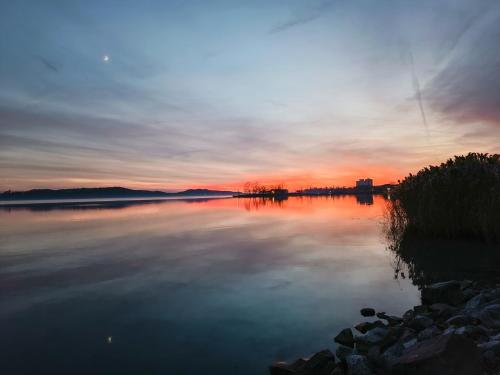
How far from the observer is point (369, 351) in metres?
6.14

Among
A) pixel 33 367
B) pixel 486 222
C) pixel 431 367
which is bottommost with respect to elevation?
pixel 33 367

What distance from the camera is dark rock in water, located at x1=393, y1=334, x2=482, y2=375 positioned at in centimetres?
465

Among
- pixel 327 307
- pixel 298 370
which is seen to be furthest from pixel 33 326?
pixel 327 307

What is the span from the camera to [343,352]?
632 cm

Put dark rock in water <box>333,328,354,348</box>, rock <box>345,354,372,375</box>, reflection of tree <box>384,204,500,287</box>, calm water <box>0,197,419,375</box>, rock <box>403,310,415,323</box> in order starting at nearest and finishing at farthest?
rock <box>345,354,372,375</box>, calm water <box>0,197,419,375</box>, dark rock in water <box>333,328,354,348</box>, rock <box>403,310,415,323</box>, reflection of tree <box>384,204,500,287</box>

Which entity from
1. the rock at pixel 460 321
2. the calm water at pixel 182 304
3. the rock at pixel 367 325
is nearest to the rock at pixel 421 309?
the calm water at pixel 182 304

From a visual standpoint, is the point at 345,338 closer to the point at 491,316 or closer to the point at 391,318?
the point at 391,318

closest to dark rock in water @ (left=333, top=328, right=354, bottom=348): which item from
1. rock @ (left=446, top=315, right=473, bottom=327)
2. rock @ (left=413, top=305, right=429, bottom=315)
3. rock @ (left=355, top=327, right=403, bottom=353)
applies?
rock @ (left=355, top=327, right=403, bottom=353)

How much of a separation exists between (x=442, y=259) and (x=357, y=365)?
1080 cm

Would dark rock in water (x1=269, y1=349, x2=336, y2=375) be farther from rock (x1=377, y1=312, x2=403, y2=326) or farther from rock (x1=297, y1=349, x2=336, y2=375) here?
rock (x1=377, y1=312, x2=403, y2=326)

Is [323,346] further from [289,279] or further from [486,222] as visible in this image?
[486,222]

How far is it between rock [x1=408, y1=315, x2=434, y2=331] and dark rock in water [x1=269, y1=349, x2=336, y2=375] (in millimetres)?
2254

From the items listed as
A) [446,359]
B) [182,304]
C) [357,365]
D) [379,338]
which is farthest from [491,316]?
[182,304]

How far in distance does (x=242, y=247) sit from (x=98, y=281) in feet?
29.6
